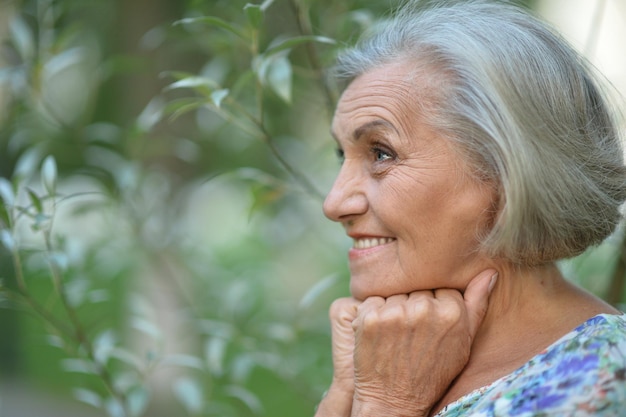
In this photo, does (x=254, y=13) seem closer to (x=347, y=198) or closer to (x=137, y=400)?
(x=347, y=198)

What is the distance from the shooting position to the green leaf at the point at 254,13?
2.39m

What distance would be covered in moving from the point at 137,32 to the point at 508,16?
408 cm

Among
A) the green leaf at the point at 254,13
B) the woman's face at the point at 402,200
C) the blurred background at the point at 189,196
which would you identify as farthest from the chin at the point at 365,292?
the green leaf at the point at 254,13

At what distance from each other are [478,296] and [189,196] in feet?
9.09

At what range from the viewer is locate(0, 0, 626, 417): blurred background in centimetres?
281

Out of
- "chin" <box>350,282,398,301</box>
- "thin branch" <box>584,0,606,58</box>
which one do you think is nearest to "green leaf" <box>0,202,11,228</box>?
"chin" <box>350,282,398,301</box>

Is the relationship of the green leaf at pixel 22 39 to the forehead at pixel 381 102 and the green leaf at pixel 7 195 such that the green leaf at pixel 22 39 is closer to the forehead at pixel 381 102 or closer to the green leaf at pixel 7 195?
the green leaf at pixel 7 195

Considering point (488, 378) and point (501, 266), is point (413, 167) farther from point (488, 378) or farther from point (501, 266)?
point (488, 378)

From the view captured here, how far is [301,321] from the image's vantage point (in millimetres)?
3502

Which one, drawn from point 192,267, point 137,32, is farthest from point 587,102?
point 137,32

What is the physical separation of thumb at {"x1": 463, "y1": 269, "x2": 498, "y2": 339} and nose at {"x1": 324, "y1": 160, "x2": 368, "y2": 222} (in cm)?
36

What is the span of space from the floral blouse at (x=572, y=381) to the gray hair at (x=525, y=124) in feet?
1.02

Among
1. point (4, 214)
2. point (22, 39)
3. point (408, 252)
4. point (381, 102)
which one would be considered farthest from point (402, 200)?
point (22, 39)

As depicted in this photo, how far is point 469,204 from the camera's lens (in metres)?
2.07
